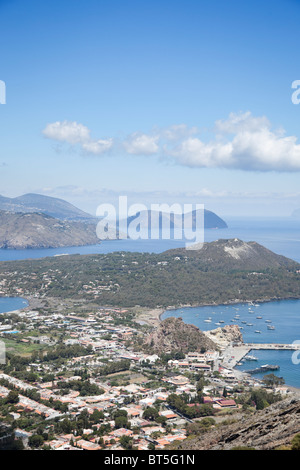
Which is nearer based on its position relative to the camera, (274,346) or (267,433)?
(267,433)

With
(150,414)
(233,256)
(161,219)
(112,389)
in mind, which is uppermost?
(161,219)

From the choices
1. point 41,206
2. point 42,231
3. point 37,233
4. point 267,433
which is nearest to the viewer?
point 267,433

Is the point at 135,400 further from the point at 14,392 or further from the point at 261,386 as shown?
the point at 261,386

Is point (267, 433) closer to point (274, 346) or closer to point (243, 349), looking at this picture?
point (243, 349)

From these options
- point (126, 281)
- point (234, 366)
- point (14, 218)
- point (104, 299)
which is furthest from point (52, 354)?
point (14, 218)

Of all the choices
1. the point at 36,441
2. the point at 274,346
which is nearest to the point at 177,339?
the point at 274,346

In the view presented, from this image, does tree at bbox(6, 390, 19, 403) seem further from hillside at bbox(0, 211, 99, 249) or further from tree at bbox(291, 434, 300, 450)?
hillside at bbox(0, 211, 99, 249)

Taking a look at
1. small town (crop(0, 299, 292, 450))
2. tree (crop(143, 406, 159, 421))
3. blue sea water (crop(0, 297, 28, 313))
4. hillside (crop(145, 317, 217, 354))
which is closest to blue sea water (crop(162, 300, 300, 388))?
small town (crop(0, 299, 292, 450))
